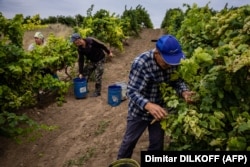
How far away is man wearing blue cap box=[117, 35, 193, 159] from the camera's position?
346 cm

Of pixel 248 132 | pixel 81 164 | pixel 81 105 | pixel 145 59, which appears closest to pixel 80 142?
pixel 81 164

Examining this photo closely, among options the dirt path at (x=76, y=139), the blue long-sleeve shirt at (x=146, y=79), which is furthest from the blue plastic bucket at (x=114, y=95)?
the blue long-sleeve shirt at (x=146, y=79)

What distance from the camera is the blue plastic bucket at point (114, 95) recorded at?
797 centimetres

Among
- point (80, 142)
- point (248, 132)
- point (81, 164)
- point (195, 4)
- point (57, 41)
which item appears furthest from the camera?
point (57, 41)

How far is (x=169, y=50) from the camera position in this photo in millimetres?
3439

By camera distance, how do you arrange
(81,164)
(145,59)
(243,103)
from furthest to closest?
(81,164)
(145,59)
(243,103)

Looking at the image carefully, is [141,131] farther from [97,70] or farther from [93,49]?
[97,70]

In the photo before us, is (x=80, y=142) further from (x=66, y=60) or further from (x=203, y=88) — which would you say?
(x=203, y=88)

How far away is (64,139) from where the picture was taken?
21.4 ft

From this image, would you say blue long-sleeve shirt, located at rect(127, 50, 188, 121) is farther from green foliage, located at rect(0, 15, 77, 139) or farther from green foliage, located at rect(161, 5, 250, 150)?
green foliage, located at rect(0, 15, 77, 139)

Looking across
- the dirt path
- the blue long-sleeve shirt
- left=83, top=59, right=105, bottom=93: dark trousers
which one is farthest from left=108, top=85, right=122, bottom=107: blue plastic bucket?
the blue long-sleeve shirt

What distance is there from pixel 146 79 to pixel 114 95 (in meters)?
4.28

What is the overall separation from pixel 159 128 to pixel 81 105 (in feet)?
14.4

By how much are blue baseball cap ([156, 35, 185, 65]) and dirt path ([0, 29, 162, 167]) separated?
213 cm
